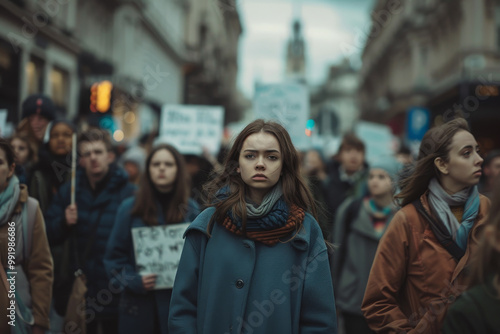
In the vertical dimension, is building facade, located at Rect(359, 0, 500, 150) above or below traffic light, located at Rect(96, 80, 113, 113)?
above

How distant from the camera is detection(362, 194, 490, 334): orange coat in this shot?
3.32m

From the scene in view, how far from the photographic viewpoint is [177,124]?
10.6 meters

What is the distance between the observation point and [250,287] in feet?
10.1

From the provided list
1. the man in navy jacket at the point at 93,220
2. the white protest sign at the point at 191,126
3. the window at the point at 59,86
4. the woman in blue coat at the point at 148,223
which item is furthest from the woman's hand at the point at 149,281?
the window at the point at 59,86

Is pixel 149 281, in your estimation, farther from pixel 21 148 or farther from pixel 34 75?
pixel 34 75

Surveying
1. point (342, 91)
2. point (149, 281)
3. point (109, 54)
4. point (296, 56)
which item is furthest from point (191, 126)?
point (296, 56)

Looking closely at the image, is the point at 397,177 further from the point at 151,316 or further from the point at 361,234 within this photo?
the point at 151,316

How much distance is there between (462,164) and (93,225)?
10.2 ft

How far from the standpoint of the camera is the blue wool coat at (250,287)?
9.99 ft

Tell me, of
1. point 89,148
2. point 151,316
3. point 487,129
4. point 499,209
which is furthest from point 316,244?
point 487,129

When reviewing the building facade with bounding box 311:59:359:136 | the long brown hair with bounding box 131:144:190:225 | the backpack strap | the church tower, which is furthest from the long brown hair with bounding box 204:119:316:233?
the church tower

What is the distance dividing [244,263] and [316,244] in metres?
0.39

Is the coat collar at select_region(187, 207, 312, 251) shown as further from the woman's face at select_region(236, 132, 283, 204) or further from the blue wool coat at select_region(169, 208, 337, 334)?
the woman's face at select_region(236, 132, 283, 204)

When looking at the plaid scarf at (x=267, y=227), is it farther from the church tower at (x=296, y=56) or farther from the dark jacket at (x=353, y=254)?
the church tower at (x=296, y=56)
